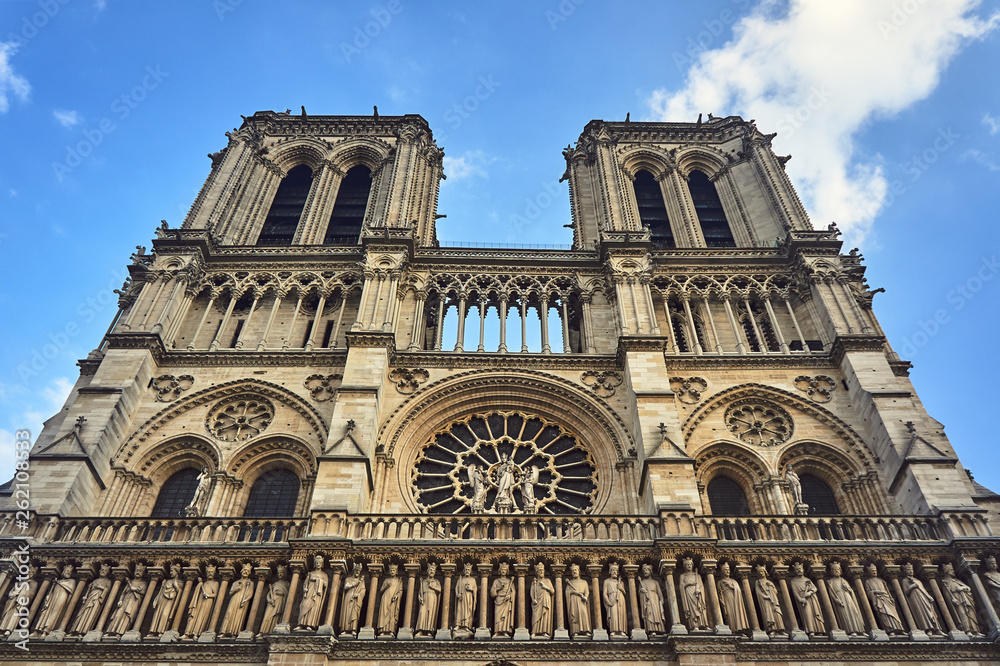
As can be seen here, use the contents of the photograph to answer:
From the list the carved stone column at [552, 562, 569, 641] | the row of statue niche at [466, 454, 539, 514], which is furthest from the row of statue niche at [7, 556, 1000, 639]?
the row of statue niche at [466, 454, 539, 514]

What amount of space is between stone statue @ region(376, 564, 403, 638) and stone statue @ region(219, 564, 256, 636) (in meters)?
1.52

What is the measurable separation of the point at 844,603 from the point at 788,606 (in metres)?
1.07

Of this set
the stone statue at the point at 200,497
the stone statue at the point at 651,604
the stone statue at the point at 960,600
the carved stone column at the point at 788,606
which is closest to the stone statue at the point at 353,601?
the stone statue at the point at 200,497

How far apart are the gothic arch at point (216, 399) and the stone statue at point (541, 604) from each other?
7.03m

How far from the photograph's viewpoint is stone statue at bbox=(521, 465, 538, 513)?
60.2 ft

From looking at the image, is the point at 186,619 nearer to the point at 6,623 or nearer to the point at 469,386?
the point at 6,623

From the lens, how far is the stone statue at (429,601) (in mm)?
14688

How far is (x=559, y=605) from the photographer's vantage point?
15.1 meters

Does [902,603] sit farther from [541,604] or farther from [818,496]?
[541,604]

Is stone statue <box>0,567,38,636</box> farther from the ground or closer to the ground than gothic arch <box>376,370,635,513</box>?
closer to the ground

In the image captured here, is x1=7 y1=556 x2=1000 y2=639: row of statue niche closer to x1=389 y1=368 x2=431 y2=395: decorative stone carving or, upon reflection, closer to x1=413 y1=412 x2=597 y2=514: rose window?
x1=413 y1=412 x2=597 y2=514: rose window

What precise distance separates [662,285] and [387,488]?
11.2 meters

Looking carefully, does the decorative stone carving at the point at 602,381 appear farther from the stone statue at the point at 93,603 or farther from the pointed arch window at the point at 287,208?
the pointed arch window at the point at 287,208

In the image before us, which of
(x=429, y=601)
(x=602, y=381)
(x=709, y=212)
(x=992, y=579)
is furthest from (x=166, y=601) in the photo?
(x=709, y=212)
